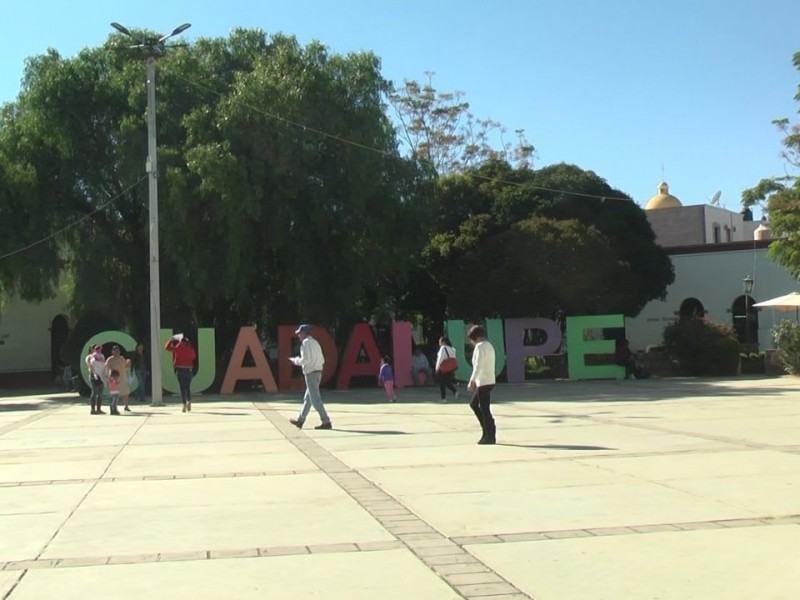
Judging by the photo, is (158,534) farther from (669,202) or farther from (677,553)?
(669,202)

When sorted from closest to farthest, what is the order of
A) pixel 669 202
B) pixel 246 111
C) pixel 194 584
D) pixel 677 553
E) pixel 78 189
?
pixel 194 584, pixel 677 553, pixel 246 111, pixel 78 189, pixel 669 202

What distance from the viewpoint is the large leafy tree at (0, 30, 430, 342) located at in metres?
28.3

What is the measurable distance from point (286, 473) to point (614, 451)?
4.37 m

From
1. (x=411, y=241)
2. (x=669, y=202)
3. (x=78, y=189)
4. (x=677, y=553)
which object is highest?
(x=669, y=202)

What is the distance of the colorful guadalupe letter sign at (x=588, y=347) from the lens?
31.5 meters

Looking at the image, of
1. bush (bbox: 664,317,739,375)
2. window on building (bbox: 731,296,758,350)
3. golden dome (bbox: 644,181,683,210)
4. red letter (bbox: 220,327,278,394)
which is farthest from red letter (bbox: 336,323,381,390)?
golden dome (bbox: 644,181,683,210)

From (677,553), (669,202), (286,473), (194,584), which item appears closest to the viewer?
(194,584)

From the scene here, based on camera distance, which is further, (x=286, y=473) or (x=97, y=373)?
(x=97, y=373)

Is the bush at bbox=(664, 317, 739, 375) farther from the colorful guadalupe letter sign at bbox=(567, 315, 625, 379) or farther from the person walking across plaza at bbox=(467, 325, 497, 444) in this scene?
the person walking across plaza at bbox=(467, 325, 497, 444)

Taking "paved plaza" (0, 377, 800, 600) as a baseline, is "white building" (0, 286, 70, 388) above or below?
above

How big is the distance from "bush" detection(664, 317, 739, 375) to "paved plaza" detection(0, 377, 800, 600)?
1700cm

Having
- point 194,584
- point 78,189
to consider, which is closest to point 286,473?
point 194,584

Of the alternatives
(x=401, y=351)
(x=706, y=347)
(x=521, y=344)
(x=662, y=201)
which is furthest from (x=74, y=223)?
(x=662, y=201)

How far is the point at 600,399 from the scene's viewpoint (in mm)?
22531
